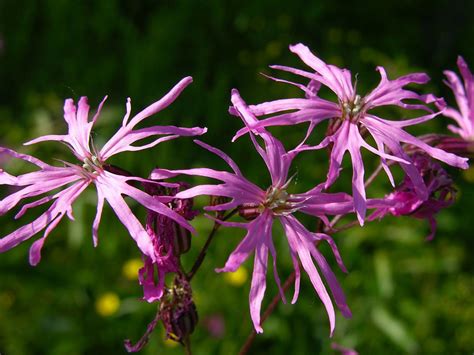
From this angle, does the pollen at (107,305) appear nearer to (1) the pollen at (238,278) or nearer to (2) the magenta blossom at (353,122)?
(1) the pollen at (238,278)

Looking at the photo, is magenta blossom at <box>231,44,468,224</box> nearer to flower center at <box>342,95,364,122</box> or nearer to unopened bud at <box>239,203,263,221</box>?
flower center at <box>342,95,364,122</box>

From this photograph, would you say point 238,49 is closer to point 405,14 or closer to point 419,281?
point 405,14

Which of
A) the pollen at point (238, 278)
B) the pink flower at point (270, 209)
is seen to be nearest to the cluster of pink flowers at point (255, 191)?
the pink flower at point (270, 209)

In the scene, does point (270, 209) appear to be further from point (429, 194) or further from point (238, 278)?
point (238, 278)

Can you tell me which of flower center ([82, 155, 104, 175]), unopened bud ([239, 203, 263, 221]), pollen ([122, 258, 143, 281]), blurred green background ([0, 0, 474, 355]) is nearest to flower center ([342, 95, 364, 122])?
unopened bud ([239, 203, 263, 221])

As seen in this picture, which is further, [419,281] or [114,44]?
[114,44]

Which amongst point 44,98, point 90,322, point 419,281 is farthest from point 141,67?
point 419,281
